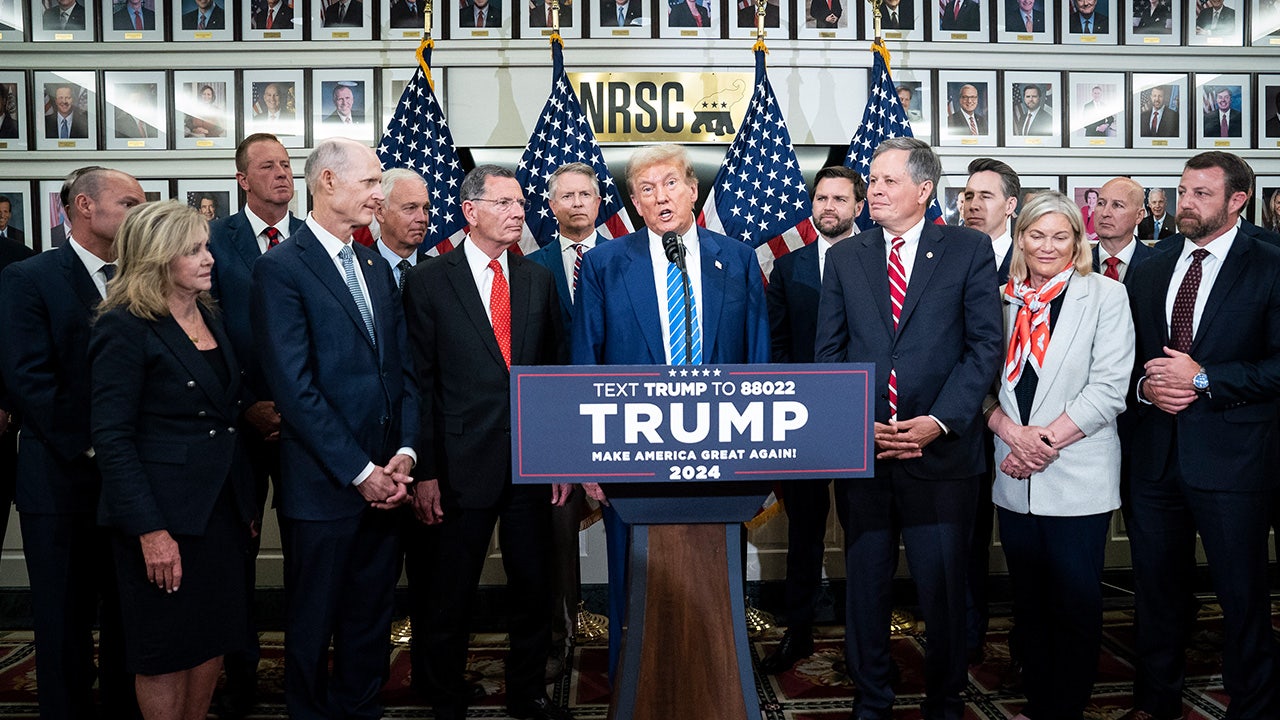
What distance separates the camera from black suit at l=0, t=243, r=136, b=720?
2.68 m

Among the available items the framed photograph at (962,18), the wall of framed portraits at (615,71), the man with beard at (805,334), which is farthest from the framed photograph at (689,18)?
the man with beard at (805,334)

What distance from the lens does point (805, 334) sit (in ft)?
12.0

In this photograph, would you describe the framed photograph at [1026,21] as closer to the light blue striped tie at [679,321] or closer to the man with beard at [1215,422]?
the man with beard at [1215,422]

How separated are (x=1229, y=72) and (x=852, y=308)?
144 inches

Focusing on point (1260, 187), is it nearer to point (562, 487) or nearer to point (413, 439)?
point (562, 487)

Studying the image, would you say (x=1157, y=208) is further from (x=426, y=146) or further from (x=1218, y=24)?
(x=426, y=146)

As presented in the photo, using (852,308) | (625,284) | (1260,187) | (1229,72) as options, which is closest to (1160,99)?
(1229,72)

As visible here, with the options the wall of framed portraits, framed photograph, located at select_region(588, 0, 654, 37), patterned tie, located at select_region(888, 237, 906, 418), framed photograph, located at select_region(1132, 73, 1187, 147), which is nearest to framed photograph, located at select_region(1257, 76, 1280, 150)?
the wall of framed portraits

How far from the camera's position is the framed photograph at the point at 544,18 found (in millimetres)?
4848

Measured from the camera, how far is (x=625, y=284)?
2.75m

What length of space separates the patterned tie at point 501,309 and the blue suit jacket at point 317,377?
41 centimetres

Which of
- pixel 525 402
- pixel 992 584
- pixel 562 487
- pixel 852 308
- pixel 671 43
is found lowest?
pixel 992 584

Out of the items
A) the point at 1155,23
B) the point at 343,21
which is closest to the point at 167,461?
the point at 343,21

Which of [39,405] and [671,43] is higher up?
[671,43]
